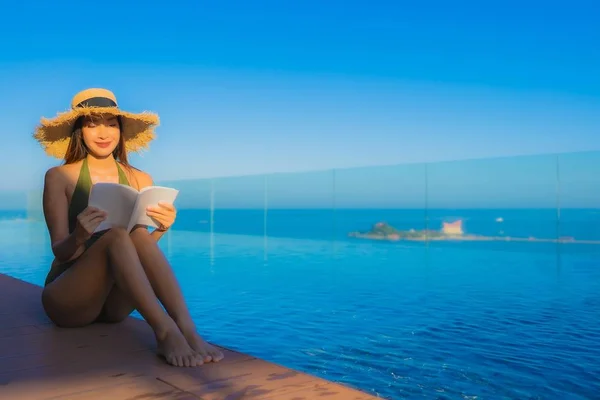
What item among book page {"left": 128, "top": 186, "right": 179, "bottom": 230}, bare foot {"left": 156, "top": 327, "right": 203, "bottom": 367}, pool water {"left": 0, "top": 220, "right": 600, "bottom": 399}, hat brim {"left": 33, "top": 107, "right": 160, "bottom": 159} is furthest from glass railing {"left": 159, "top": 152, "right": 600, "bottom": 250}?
bare foot {"left": 156, "top": 327, "right": 203, "bottom": 367}

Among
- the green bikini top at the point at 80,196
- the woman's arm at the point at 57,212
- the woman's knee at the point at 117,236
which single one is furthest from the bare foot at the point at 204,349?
the green bikini top at the point at 80,196

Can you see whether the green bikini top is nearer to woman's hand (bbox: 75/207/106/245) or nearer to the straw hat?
the straw hat

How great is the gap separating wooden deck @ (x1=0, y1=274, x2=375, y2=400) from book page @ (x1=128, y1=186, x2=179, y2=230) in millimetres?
418

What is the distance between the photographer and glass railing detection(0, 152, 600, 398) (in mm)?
2541

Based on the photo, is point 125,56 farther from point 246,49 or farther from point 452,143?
point 452,143

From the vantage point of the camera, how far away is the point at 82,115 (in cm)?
201

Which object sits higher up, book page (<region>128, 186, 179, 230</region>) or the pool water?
book page (<region>128, 186, 179, 230</region>)

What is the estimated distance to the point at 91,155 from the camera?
2.07 m

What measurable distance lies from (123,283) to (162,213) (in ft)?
0.91

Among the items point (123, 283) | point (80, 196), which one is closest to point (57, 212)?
point (80, 196)

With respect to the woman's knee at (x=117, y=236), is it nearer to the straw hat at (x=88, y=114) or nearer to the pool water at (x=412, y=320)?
the straw hat at (x=88, y=114)

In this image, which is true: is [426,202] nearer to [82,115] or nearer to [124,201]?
[82,115]

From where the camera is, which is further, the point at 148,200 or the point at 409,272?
the point at 409,272

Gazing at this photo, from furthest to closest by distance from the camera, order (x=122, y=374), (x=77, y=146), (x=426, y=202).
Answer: (x=426, y=202), (x=77, y=146), (x=122, y=374)
